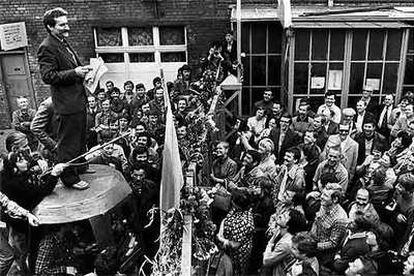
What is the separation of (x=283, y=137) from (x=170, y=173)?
320 centimetres

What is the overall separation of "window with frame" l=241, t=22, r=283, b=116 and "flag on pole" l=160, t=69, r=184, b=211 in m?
6.72

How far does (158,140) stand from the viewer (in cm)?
669

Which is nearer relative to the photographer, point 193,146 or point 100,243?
point 100,243

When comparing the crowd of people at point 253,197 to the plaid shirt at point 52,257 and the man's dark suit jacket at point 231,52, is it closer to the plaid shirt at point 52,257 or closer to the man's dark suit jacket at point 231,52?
the plaid shirt at point 52,257

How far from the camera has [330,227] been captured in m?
4.62

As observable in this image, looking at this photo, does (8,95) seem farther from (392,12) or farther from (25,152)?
(392,12)

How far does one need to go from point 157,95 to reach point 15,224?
3.91 meters

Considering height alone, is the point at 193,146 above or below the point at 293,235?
above

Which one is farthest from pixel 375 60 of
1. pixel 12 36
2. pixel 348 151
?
pixel 12 36

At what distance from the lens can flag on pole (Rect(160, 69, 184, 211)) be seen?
396 centimetres

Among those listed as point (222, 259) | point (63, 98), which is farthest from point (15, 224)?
point (222, 259)

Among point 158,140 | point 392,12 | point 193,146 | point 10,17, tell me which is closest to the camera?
point 193,146

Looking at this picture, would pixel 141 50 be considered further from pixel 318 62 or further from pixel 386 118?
pixel 386 118

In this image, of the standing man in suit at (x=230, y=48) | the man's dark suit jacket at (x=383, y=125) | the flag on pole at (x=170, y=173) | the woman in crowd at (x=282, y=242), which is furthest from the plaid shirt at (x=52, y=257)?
the standing man in suit at (x=230, y=48)
